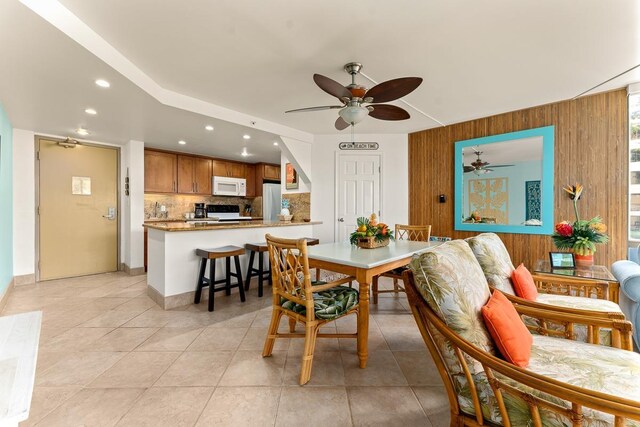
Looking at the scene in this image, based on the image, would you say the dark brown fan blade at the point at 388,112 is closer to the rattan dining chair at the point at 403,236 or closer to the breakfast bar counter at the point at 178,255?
the rattan dining chair at the point at 403,236

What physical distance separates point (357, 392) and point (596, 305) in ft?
5.48

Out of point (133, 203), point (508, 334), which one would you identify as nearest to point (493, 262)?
point (508, 334)

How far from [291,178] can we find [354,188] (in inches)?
49.3

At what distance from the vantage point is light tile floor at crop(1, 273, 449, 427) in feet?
4.80

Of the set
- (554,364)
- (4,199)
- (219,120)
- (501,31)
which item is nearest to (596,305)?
(554,364)

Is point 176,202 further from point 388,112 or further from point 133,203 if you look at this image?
point 388,112

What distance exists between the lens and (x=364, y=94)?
2.15m

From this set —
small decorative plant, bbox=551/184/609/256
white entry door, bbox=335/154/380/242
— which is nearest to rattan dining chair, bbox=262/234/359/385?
small decorative plant, bbox=551/184/609/256

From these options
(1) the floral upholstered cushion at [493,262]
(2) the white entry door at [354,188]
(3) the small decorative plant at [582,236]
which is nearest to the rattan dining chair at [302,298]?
(1) the floral upholstered cushion at [493,262]

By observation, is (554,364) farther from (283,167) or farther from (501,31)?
(283,167)

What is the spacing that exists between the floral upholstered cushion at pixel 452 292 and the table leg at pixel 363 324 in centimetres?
74

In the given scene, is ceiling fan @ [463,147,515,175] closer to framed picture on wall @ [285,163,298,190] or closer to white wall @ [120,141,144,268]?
framed picture on wall @ [285,163,298,190]

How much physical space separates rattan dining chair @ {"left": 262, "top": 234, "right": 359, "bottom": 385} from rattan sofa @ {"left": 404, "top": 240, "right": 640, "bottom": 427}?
2.42 feet

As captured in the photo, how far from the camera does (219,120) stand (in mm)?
3443
